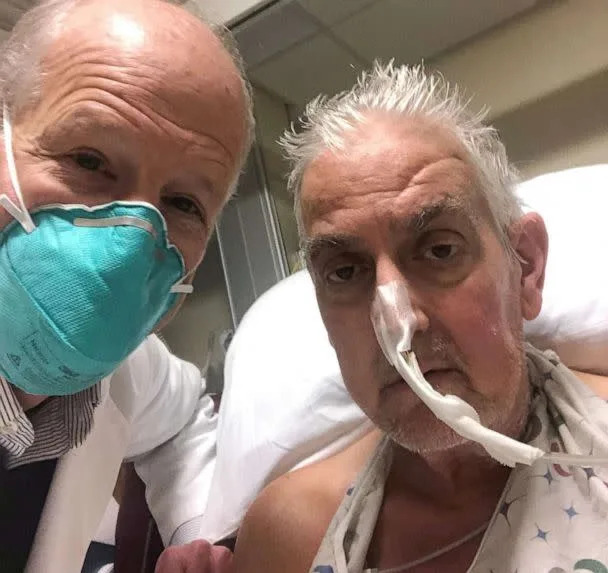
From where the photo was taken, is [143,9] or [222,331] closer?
[143,9]

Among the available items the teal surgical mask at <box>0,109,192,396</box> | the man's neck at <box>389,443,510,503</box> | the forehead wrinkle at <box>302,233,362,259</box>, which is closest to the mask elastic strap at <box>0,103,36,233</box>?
the teal surgical mask at <box>0,109,192,396</box>

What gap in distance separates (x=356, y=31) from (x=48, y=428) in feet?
3.66

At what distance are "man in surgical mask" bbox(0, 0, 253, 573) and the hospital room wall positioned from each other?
532 millimetres

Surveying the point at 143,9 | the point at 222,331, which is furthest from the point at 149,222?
the point at 222,331

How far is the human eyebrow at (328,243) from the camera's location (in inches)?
37.6

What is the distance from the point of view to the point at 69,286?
0.87m

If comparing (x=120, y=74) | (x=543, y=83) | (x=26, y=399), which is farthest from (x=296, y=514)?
(x=543, y=83)

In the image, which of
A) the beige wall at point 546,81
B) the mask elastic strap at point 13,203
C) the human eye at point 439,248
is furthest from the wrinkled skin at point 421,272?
the beige wall at point 546,81

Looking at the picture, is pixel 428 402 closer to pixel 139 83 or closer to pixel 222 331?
pixel 139 83

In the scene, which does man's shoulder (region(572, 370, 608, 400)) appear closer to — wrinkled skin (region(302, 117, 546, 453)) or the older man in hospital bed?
the older man in hospital bed

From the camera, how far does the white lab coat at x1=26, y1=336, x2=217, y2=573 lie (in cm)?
115

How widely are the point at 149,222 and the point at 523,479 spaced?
1.77 feet

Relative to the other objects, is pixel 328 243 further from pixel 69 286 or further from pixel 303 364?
pixel 303 364

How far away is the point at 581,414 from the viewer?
94 cm
